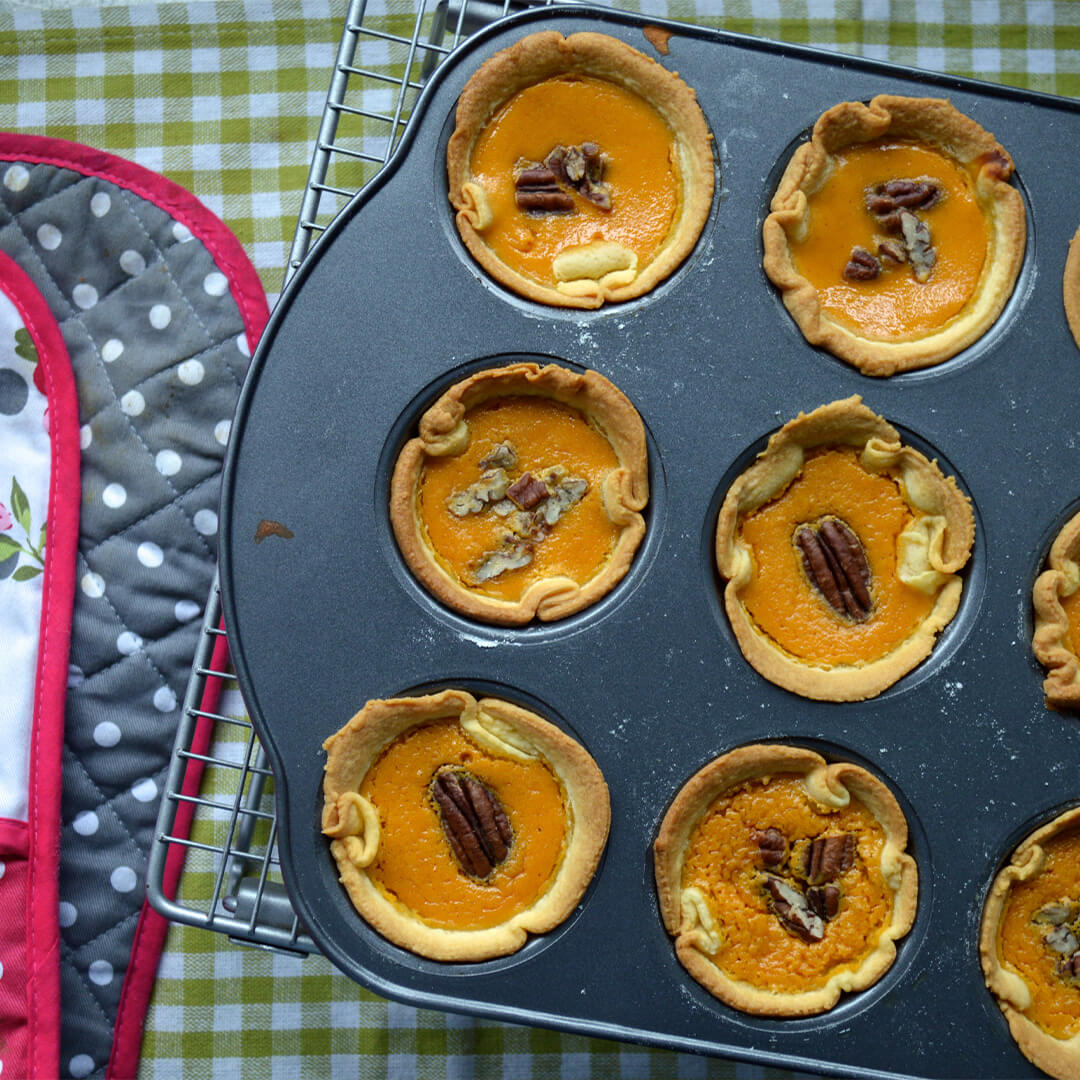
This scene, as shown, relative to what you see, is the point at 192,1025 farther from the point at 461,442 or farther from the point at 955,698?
the point at 955,698

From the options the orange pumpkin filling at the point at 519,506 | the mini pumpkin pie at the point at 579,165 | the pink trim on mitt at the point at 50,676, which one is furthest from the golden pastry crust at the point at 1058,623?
the pink trim on mitt at the point at 50,676

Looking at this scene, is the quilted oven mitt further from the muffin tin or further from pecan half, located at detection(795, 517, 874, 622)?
pecan half, located at detection(795, 517, 874, 622)

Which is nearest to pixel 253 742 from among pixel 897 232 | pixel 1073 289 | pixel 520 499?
pixel 520 499

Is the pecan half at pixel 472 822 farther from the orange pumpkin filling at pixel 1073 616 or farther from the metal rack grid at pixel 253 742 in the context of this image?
the orange pumpkin filling at pixel 1073 616

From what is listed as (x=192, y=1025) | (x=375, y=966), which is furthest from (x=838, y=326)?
(x=192, y=1025)

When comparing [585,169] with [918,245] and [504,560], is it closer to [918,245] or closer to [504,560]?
[918,245]
